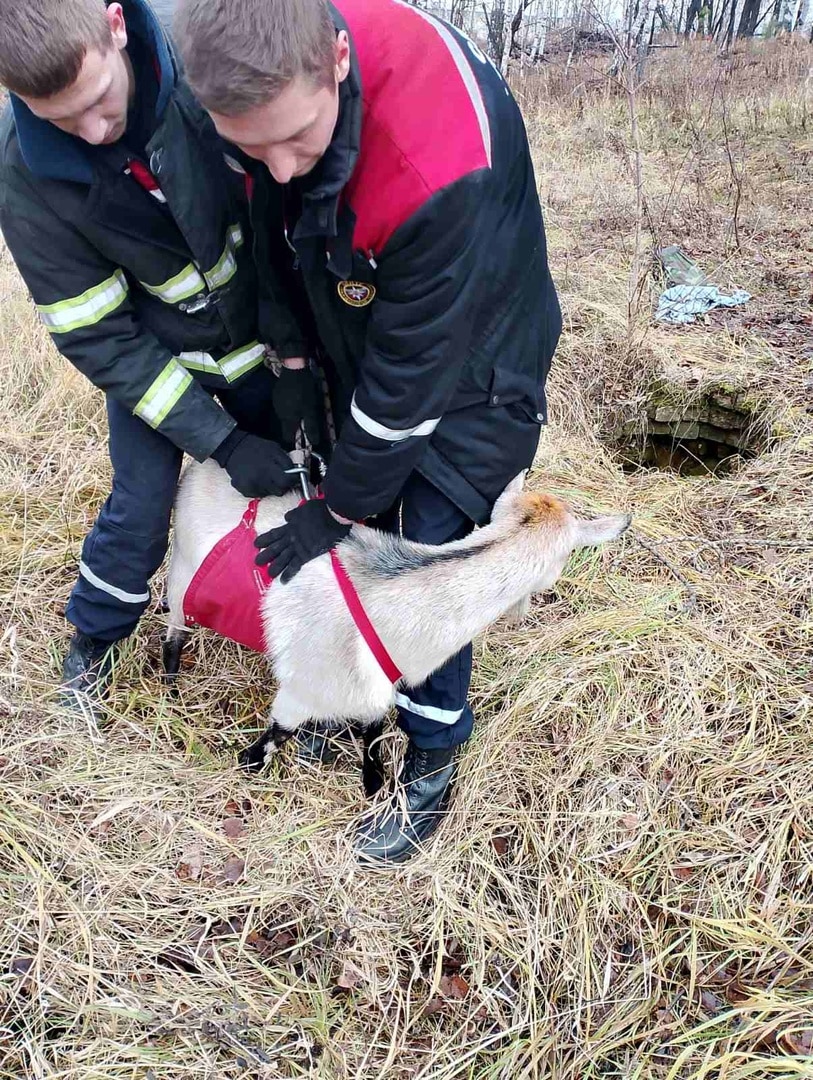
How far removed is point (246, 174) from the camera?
6.57 ft

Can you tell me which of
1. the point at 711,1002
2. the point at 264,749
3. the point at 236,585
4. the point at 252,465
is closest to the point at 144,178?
the point at 252,465

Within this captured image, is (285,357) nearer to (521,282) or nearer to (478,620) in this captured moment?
(521,282)

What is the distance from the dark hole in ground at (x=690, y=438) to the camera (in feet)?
14.9

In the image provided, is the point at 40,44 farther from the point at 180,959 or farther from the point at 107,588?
the point at 180,959

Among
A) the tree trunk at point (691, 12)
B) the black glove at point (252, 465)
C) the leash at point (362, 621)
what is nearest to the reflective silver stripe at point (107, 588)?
the black glove at point (252, 465)

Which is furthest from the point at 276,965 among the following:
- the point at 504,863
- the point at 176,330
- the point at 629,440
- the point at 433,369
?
the point at 629,440

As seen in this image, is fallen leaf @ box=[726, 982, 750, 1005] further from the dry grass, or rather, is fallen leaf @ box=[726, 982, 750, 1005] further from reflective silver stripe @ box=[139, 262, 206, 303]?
reflective silver stripe @ box=[139, 262, 206, 303]

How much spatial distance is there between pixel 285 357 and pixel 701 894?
2146mm

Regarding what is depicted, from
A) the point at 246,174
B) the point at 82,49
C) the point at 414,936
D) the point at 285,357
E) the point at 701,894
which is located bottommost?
the point at 414,936

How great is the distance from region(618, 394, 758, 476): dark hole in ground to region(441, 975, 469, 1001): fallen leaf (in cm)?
309

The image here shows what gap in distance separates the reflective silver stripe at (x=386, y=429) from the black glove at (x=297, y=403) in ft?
1.64

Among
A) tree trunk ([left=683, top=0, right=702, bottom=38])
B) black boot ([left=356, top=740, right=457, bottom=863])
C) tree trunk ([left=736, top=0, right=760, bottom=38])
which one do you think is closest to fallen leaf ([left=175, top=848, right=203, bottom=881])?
black boot ([left=356, top=740, right=457, bottom=863])

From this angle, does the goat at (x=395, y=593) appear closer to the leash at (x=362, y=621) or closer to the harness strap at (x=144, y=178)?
the leash at (x=362, y=621)

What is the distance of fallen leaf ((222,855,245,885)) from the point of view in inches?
97.4
